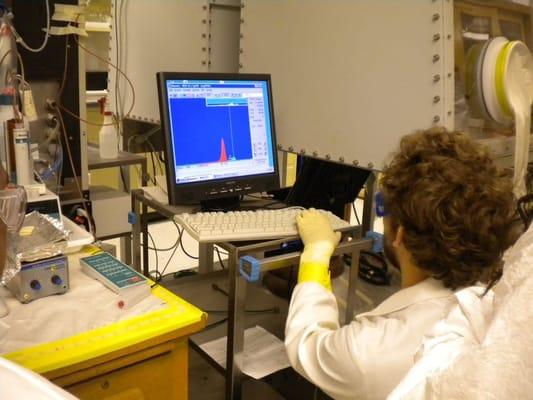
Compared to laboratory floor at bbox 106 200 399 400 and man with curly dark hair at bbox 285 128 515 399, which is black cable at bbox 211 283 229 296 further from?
man with curly dark hair at bbox 285 128 515 399

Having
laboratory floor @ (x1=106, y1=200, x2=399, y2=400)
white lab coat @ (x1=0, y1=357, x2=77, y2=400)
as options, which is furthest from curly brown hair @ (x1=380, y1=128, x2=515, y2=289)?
white lab coat @ (x1=0, y1=357, x2=77, y2=400)

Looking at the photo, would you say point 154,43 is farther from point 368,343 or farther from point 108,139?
point 368,343

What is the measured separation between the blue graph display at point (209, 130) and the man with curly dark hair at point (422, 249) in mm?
601

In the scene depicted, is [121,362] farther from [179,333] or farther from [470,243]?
[470,243]

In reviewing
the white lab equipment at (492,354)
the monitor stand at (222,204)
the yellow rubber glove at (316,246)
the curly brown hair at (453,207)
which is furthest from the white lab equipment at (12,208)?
the white lab equipment at (492,354)

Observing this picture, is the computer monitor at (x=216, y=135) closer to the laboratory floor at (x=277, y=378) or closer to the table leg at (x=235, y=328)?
the table leg at (x=235, y=328)

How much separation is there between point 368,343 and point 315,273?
272 millimetres

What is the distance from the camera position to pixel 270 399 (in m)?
1.85

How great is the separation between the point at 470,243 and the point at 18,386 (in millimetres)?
860

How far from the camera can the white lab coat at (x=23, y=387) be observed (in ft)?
1.62

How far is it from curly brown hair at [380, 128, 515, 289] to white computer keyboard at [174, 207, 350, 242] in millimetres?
386

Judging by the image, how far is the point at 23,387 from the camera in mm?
501

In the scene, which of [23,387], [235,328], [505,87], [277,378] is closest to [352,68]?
[505,87]

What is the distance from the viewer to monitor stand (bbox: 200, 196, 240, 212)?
1.60 m
